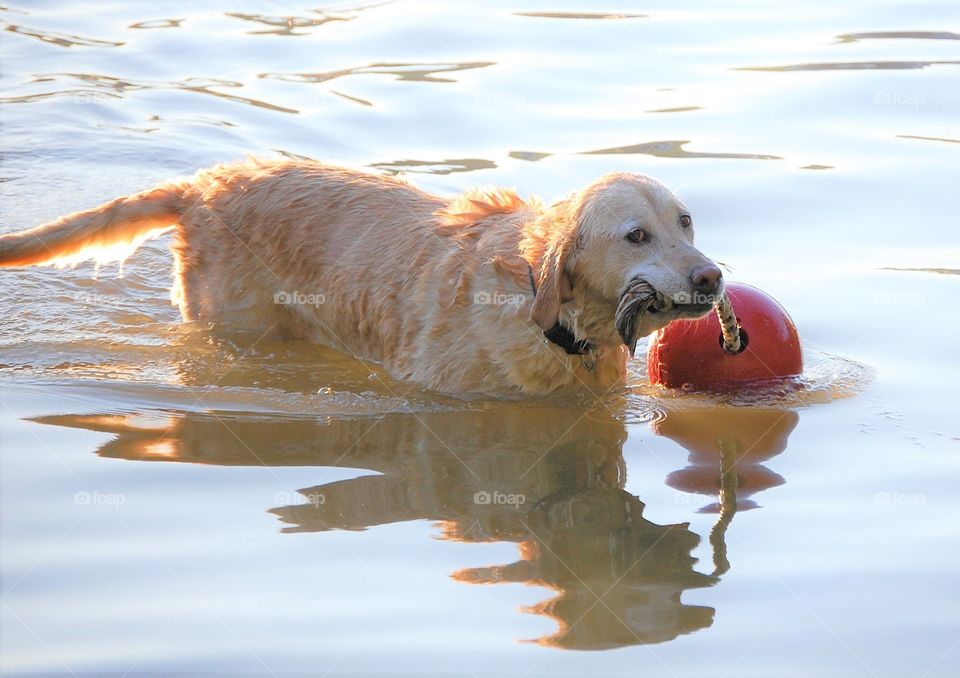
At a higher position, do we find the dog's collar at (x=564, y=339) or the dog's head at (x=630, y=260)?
the dog's head at (x=630, y=260)

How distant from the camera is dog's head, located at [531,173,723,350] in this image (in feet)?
20.5

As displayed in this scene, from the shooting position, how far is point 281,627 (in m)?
4.88

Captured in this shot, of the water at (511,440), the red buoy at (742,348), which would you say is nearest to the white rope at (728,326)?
the red buoy at (742,348)

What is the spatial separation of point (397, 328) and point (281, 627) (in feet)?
9.68

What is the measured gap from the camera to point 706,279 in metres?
6.14

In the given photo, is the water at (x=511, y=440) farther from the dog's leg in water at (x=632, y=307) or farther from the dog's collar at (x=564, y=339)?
the dog's leg in water at (x=632, y=307)

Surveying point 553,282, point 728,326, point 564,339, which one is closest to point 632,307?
point 553,282

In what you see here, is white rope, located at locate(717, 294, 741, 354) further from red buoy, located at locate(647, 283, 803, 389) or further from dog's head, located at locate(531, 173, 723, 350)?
dog's head, located at locate(531, 173, 723, 350)

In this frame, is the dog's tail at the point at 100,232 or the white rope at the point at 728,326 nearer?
the white rope at the point at 728,326

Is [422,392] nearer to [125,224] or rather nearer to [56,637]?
[125,224]

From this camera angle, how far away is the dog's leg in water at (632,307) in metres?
6.36

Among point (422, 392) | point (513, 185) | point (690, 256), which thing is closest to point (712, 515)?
point (690, 256)

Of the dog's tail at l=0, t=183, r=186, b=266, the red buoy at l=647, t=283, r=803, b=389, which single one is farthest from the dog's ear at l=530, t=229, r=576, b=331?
the dog's tail at l=0, t=183, r=186, b=266

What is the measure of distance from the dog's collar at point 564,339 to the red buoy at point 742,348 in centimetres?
50
